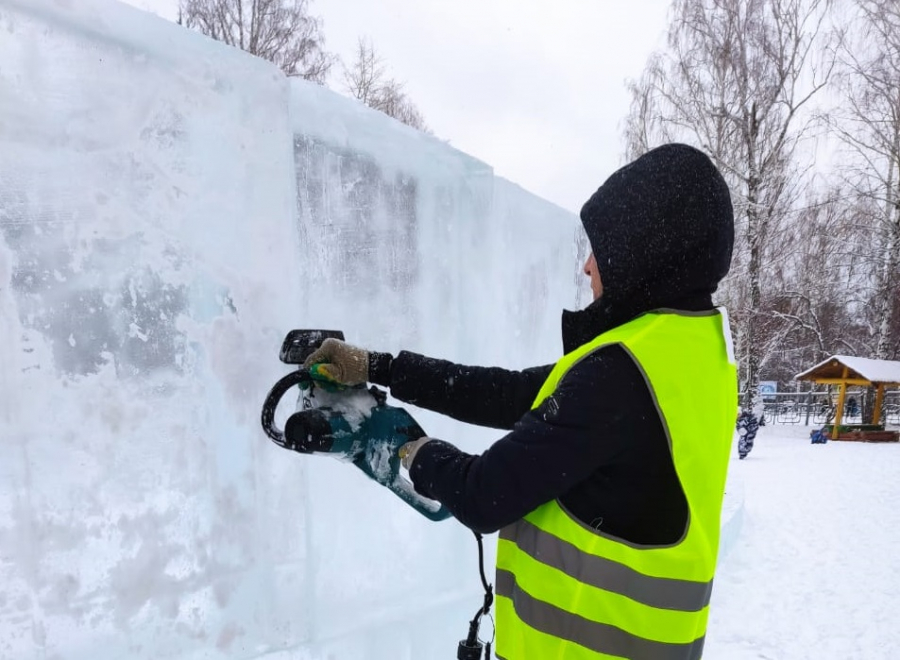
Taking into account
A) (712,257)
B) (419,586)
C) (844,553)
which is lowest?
(844,553)

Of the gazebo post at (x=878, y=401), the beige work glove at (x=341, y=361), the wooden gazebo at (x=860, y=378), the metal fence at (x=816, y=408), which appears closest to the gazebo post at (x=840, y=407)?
the wooden gazebo at (x=860, y=378)

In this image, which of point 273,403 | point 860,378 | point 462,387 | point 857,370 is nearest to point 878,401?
point 860,378

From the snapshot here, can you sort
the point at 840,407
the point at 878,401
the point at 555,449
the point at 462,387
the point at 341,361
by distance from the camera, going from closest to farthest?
the point at 555,449 < the point at 341,361 < the point at 462,387 < the point at 840,407 < the point at 878,401

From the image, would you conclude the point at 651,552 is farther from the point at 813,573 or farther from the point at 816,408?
the point at 816,408

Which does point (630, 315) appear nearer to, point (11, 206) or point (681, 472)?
point (681, 472)

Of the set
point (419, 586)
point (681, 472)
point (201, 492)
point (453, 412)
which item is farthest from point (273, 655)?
point (681, 472)

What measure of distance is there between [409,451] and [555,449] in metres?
0.33

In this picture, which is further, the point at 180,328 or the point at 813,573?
the point at 813,573

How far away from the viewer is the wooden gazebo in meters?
12.6

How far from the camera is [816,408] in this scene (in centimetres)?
1820

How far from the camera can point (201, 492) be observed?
4.69 ft

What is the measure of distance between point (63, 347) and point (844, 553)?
18.3 ft

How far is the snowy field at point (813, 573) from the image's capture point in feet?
10.4

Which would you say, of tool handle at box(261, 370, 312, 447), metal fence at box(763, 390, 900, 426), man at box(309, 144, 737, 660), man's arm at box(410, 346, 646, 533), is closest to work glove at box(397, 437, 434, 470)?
man at box(309, 144, 737, 660)
